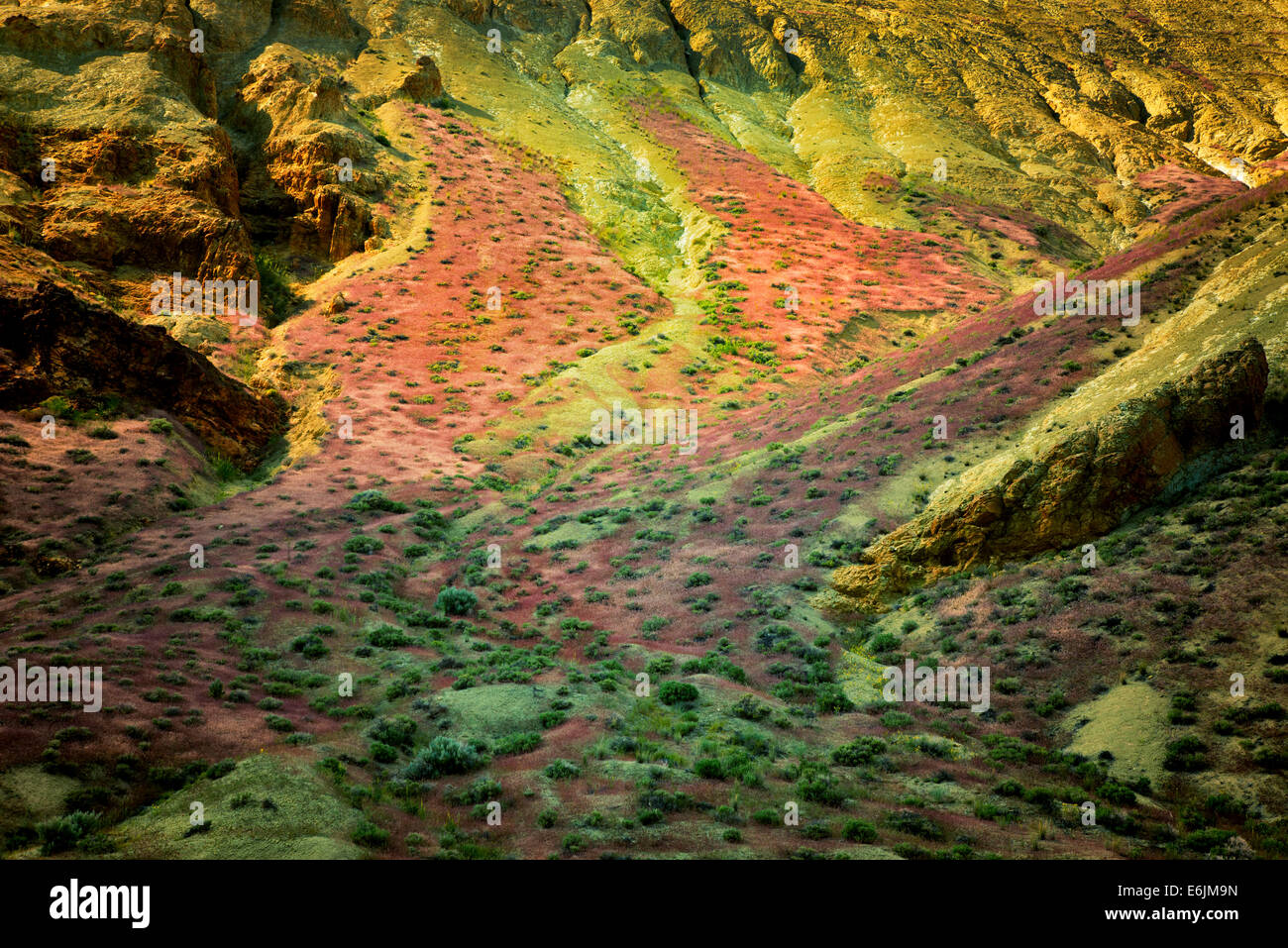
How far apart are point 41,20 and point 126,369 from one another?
3976 centimetres

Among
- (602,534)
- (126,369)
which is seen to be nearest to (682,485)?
(602,534)

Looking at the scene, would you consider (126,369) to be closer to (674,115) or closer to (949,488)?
(949,488)

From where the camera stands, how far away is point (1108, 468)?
780 inches

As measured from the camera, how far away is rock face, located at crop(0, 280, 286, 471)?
96.4 feet

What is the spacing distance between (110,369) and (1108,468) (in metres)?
39.6

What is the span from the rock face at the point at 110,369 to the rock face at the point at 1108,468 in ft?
105
